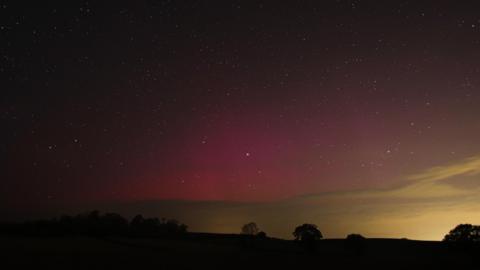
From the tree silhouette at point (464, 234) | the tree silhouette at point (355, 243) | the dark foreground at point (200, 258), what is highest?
the tree silhouette at point (464, 234)

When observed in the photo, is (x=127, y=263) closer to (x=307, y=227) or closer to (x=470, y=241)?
(x=307, y=227)

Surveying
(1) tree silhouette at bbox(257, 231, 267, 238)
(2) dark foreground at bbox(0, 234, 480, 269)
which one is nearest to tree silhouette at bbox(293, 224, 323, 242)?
(2) dark foreground at bbox(0, 234, 480, 269)

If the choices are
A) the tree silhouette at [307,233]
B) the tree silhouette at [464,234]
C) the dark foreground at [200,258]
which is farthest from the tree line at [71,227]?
the tree silhouette at [464,234]

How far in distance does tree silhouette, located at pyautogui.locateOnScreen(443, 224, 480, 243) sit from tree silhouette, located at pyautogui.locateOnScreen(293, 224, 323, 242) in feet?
58.8

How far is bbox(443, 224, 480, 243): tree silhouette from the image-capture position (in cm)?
6038

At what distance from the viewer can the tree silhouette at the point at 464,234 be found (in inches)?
2377

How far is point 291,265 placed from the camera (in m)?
47.2

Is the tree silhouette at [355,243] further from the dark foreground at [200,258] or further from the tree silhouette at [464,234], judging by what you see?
the tree silhouette at [464,234]

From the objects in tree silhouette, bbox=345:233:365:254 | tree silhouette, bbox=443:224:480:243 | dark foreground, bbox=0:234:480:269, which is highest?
tree silhouette, bbox=443:224:480:243

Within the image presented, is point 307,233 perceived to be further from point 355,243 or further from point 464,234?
point 464,234

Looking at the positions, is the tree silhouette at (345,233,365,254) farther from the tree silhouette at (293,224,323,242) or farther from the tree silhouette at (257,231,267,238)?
the tree silhouette at (257,231,267,238)

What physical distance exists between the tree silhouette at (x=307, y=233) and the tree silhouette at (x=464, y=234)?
58.8 ft

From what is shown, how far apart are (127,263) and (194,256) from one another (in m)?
10.7

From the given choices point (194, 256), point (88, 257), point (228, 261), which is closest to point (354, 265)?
point (228, 261)
